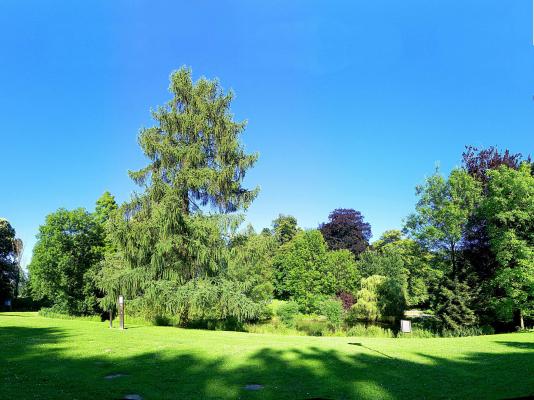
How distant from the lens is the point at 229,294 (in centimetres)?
2155

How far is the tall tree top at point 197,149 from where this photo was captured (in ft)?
78.0

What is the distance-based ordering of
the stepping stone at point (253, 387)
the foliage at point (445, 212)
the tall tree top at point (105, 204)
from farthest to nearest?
the tall tree top at point (105, 204)
the foliage at point (445, 212)
the stepping stone at point (253, 387)

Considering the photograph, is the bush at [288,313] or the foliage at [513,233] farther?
the bush at [288,313]

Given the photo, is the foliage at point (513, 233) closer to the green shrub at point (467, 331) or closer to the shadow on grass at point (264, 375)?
the green shrub at point (467, 331)

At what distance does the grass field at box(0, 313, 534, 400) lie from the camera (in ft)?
23.8

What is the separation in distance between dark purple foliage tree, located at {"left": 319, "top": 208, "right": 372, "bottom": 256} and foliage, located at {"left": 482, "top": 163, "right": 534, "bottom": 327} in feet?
145

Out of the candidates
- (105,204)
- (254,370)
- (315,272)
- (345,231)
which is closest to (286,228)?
(345,231)

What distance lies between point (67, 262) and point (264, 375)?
2702cm

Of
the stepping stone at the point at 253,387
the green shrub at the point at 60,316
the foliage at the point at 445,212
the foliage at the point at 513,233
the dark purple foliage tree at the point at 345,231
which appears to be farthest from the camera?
the dark purple foliage tree at the point at 345,231

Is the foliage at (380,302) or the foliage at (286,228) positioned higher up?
the foliage at (286,228)

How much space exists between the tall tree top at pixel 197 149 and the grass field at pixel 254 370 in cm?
1187

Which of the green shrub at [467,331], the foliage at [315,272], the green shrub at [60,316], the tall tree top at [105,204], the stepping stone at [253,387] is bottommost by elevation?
the green shrub at [60,316]

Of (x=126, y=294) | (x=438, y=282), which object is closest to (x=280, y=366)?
(x=126, y=294)

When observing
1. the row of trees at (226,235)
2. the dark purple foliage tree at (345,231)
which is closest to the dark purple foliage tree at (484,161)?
the row of trees at (226,235)
